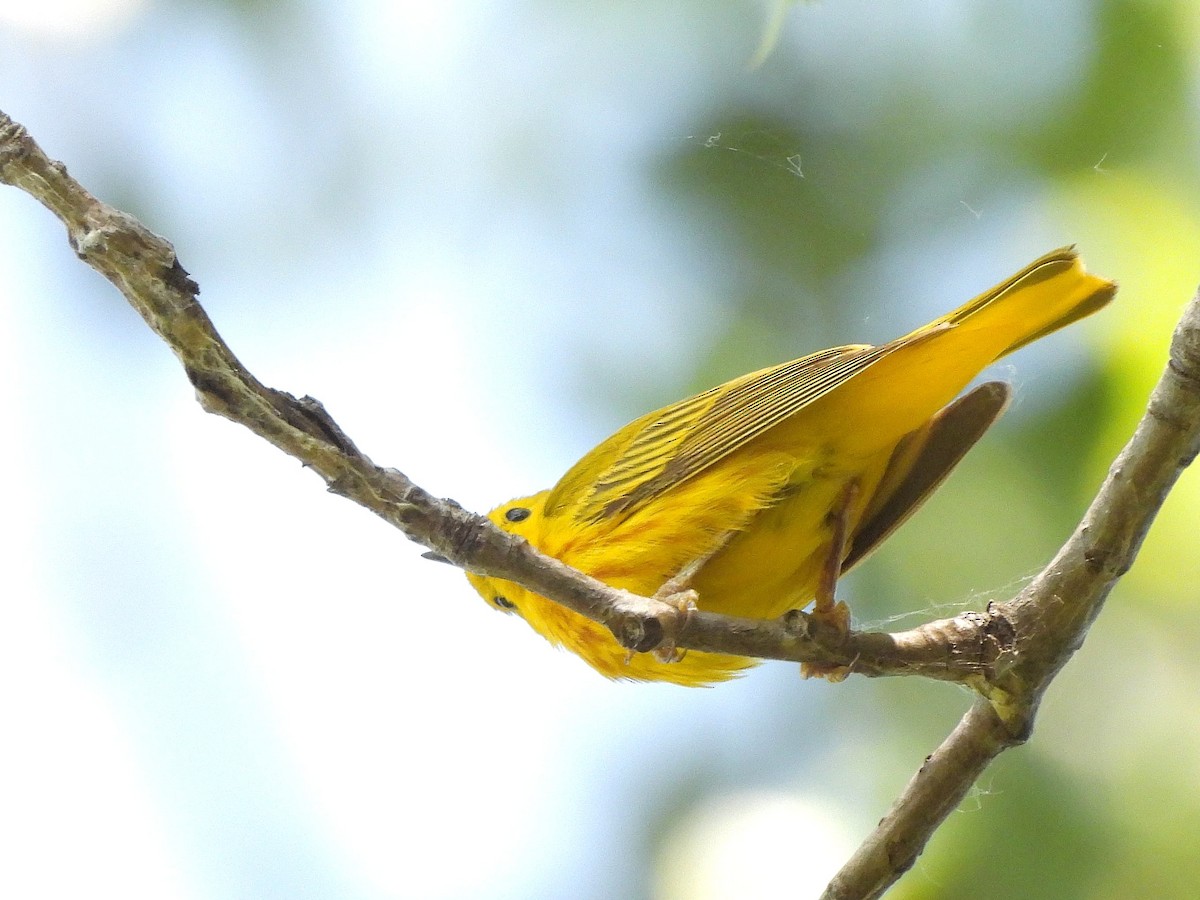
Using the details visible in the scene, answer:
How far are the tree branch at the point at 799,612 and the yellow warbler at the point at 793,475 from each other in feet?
0.85

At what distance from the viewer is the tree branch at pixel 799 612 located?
136cm

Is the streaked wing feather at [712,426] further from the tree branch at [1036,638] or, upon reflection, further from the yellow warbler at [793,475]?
the tree branch at [1036,638]

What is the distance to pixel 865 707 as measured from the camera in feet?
10.4

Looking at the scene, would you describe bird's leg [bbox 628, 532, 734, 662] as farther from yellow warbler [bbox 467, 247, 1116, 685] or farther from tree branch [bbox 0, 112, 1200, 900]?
tree branch [bbox 0, 112, 1200, 900]

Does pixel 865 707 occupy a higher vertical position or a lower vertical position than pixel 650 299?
lower

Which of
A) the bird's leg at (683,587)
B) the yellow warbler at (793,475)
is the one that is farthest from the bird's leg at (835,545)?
the bird's leg at (683,587)

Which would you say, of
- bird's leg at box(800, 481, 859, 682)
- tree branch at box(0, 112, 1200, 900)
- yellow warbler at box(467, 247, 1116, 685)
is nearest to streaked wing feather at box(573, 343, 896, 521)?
yellow warbler at box(467, 247, 1116, 685)

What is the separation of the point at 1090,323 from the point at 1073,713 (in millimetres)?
1096

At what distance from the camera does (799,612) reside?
1850 mm

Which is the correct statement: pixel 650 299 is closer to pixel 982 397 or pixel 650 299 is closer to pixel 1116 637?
pixel 982 397

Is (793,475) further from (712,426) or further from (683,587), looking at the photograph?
(683,587)

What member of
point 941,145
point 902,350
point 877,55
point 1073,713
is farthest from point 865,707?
point 877,55

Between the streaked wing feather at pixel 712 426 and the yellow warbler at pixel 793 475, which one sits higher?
the streaked wing feather at pixel 712 426

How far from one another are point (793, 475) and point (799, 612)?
427 millimetres
